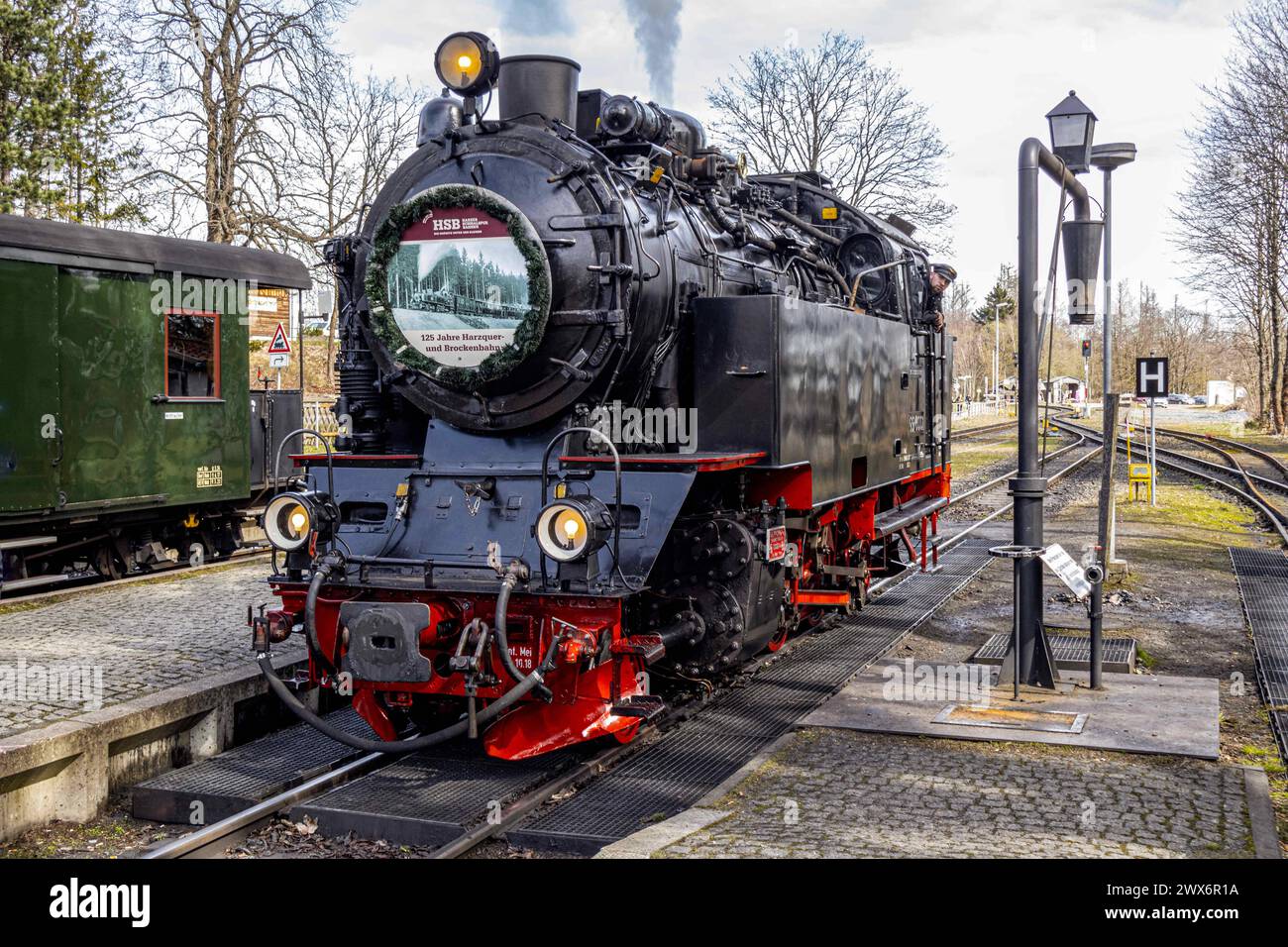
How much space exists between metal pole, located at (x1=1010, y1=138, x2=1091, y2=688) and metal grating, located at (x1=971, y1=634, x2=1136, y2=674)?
63 cm

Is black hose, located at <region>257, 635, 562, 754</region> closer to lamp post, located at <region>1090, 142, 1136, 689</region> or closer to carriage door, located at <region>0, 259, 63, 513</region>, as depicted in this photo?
lamp post, located at <region>1090, 142, 1136, 689</region>

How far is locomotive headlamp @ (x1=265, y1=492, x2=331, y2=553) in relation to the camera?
6109 mm

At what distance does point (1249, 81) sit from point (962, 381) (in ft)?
174

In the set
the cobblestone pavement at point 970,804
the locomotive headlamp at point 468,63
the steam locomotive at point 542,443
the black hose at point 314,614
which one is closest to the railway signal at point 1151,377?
the steam locomotive at point 542,443

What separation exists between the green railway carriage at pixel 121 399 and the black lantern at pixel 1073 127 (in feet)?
25.4

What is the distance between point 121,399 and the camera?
10445mm

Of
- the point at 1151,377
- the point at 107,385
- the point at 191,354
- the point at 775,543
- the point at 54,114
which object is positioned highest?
the point at 54,114

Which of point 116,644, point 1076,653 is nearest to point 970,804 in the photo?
point 1076,653

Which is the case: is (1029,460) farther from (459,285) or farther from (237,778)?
(237,778)

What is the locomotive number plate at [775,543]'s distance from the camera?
623cm

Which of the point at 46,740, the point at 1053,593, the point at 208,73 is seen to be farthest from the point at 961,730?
the point at 208,73

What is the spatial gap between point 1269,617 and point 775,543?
5.54 metres

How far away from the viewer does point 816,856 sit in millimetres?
4238

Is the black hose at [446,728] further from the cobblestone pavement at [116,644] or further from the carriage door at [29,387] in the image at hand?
the carriage door at [29,387]
